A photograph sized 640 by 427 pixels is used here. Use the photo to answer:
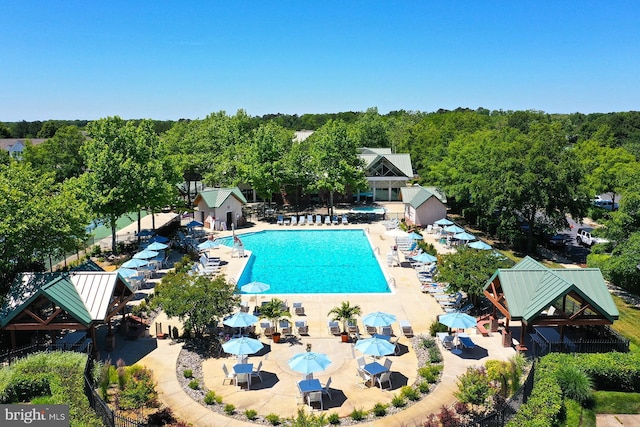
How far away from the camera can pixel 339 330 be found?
21.5 m

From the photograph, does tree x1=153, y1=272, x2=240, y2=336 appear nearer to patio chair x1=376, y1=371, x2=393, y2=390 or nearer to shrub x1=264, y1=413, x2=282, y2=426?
shrub x1=264, y1=413, x2=282, y2=426

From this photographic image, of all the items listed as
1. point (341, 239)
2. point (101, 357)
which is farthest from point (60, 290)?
point (341, 239)

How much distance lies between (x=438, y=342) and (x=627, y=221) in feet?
45.6

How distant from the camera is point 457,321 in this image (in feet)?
64.4

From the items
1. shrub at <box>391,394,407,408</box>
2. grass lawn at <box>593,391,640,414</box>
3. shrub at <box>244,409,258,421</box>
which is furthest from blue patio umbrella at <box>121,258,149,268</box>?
grass lawn at <box>593,391,640,414</box>

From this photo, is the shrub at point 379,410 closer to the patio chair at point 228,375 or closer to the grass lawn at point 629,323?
the patio chair at point 228,375

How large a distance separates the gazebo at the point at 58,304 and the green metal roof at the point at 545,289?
54.2 feet

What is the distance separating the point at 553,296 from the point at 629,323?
7.36 metres

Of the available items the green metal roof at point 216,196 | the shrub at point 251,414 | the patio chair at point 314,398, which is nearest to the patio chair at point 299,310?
the patio chair at point 314,398

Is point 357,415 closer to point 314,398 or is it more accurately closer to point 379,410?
point 379,410

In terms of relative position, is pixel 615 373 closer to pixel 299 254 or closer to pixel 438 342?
pixel 438 342

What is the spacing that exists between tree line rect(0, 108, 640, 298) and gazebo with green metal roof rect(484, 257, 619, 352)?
6.81 metres

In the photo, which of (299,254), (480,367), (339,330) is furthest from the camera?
(299,254)

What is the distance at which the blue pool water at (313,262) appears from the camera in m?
29.2
